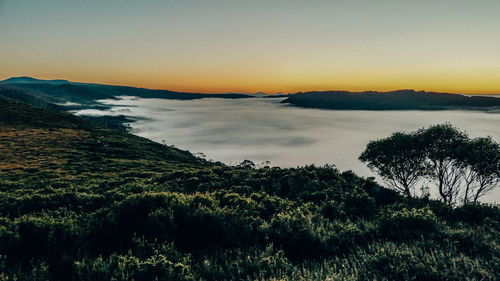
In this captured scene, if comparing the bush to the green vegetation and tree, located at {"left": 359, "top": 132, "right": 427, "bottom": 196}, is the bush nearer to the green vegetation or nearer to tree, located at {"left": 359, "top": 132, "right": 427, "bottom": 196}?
the green vegetation

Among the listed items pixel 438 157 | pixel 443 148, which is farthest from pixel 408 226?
pixel 443 148

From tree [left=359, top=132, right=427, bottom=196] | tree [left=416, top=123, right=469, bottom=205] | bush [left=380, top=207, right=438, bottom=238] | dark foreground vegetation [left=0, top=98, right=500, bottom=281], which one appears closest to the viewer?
dark foreground vegetation [left=0, top=98, right=500, bottom=281]

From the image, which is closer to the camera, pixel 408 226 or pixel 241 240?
pixel 241 240

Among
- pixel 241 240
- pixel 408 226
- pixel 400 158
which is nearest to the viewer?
pixel 241 240

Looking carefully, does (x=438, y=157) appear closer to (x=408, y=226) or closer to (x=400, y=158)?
(x=400, y=158)

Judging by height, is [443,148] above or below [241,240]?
above

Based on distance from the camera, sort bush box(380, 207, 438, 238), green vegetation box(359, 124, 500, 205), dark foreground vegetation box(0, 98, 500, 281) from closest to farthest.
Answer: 1. dark foreground vegetation box(0, 98, 500, 281)
2. bush box(380, 207, 438, 238)
3. green vegetation box(359, 124, 500, 205)

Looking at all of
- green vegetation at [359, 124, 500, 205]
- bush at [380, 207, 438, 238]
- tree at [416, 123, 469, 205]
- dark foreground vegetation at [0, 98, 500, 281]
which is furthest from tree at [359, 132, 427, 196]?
bush at [380, 207, 438, 238]

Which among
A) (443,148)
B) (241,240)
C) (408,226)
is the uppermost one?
(443,148)
